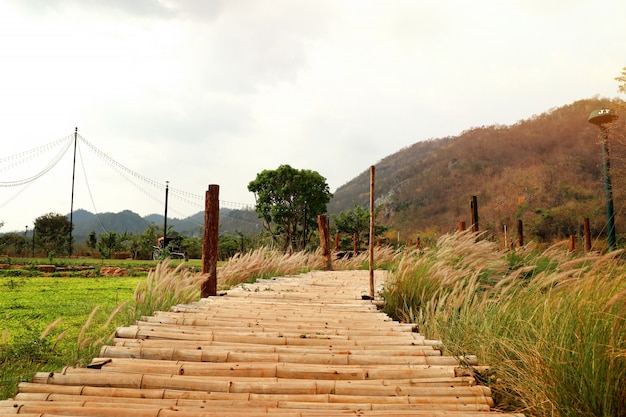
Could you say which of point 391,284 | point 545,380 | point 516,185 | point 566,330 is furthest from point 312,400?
point 516,185

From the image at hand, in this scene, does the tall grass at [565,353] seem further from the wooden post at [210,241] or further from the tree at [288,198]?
the tree at [288,198]

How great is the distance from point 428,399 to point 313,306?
273cm

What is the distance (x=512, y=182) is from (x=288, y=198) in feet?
92.0

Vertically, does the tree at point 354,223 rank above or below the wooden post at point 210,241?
above

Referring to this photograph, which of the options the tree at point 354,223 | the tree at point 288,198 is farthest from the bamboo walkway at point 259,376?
the tree at point 288,198

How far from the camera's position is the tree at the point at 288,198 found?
27.5m

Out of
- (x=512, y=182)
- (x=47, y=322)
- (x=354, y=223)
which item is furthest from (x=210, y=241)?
(x=512, y=182)

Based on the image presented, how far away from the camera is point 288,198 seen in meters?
27.8

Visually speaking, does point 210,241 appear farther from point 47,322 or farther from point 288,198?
point 288,198

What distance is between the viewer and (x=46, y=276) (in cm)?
1192

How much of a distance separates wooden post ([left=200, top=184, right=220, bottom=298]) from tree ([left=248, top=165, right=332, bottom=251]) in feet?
67.6

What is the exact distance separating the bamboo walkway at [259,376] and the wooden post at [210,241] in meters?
2.09

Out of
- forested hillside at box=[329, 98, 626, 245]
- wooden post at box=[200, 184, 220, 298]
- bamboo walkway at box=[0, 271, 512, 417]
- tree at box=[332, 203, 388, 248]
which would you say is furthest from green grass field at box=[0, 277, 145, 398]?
forested hillside at box=[329, 98, 626, 245]

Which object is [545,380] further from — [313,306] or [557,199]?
[557,199]
